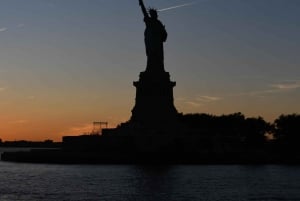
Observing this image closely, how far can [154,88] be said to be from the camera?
6831cm

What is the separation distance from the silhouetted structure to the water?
8084 mm

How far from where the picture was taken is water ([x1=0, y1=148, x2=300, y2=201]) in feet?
126

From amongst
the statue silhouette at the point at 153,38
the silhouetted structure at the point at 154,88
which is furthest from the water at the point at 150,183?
the statue silhouette at the point at 153,38

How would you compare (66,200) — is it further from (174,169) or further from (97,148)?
(97,148)

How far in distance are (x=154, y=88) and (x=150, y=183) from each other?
2437cm

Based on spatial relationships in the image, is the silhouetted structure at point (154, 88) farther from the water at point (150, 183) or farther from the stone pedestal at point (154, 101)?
the water at point (150, 183)

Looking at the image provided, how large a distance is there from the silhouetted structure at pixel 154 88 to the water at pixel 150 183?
8.08 m

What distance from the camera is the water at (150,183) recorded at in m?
38.3

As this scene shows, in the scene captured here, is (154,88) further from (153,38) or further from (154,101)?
(153,38)

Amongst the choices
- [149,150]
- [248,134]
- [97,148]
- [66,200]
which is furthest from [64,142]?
[66,200]

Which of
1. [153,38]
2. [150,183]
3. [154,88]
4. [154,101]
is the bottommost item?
[150,183]

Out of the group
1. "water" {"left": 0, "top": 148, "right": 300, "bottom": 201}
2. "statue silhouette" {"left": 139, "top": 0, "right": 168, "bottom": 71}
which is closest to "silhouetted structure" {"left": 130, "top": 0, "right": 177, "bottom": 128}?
"statue silhouette" {"left": 139, "top": 0, "right": 168, "bottom": 71}

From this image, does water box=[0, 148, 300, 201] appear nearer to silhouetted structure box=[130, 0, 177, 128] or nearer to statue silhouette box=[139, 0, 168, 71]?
silhouetted structure box=[130, 0, 177, 128]

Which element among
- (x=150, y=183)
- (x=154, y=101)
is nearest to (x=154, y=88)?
(x=154, y=101)
